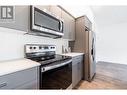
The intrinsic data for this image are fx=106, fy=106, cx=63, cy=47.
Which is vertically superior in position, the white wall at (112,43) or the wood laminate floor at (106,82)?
the white wall at (112,43)

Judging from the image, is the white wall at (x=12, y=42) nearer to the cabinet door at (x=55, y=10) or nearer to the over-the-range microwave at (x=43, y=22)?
the over-the-range microwave at (x=43, y=22)

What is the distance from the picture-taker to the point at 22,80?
98 centimetres

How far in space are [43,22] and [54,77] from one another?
2.74 feet

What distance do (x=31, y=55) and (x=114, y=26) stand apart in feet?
19.2

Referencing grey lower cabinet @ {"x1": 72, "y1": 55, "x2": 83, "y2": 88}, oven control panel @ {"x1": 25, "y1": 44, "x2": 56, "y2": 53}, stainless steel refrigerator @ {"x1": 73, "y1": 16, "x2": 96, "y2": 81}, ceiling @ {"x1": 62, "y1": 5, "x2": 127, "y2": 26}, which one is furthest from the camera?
ceiling @ {"x1": 62, "y1": 5, "x2": 127, "y2": 26}

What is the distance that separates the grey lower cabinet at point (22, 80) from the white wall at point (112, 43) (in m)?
5.90

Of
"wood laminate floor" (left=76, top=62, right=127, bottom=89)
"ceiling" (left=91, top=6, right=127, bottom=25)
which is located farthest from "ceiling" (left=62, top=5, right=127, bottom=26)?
"wood laminate floor" (left=76, top=62, right=127, bottom=89)

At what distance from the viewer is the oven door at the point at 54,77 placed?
1233 millimetres

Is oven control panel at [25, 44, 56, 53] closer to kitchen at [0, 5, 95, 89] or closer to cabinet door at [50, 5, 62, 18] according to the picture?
kitchen at [0, 5, 95, 89]

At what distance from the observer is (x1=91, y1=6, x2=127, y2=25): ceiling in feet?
14.8

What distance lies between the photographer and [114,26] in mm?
6180

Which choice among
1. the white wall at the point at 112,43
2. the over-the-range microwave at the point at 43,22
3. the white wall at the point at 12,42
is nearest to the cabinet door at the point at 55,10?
the over-the-range microwave at the point at 43,22

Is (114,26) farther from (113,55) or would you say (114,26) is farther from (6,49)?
(6,49)

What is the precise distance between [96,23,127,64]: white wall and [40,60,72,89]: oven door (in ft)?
16.7
